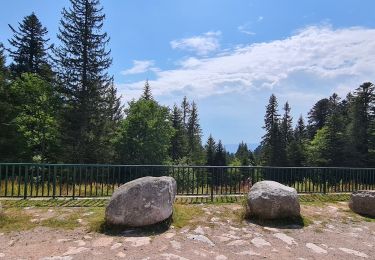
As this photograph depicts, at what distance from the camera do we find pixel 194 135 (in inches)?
3137

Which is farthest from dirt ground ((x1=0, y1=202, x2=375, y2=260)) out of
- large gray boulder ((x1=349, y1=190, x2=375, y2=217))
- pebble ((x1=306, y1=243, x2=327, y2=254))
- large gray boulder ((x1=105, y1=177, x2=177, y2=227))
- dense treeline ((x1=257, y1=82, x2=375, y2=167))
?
dense treeline ((x1=257, y1=82, x2=375, y2=167))

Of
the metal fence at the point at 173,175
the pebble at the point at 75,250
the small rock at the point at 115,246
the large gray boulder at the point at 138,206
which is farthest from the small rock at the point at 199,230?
the metal fence at the point at 173,175

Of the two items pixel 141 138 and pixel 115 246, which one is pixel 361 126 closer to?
pixel 141 138

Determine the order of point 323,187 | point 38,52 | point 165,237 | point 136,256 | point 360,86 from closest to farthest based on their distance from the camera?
1. point 136,256
2. point 165,237
3. point 323,187
4. point 38,52
5. point 360,86

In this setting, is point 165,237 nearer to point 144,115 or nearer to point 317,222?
point 317,222

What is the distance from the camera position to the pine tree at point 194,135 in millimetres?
76000

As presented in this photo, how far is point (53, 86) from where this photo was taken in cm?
3428

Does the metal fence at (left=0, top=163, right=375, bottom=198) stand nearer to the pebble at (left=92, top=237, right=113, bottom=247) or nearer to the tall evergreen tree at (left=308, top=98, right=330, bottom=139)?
the pebble at (left=92, top=237, right=113, bottom=247)

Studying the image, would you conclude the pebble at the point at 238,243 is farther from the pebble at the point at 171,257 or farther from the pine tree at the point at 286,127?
the pine tree at the point at 286,127

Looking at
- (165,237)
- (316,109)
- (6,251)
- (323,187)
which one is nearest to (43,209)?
(6,251)

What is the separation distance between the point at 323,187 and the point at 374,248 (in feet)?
18.5

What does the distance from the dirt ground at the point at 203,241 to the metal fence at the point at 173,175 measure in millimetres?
1676

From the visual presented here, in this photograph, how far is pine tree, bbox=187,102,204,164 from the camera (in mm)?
76000

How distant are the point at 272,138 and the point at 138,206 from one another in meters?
62.5
